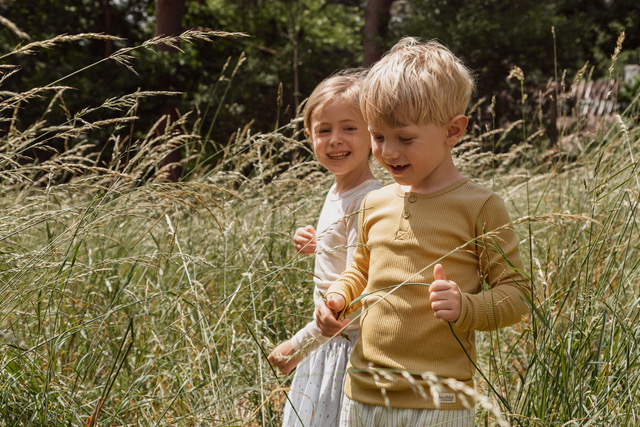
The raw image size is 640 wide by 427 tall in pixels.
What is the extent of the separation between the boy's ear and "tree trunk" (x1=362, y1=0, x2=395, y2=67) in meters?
11.6

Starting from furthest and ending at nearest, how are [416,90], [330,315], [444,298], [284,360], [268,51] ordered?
1. [268,51]
2. [284,360]
3. [330,315]
4. [416,90]
5. [444,298]

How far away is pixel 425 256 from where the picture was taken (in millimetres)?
1462

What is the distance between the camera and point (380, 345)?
1.47 m

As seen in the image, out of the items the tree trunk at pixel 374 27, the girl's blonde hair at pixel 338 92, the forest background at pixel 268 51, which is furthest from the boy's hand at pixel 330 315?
the tree trunk at pixel 374 27

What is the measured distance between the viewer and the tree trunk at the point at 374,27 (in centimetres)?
1284

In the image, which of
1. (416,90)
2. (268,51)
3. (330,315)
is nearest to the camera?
(416,90)

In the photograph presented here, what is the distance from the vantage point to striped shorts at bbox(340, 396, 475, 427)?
54.7 inches

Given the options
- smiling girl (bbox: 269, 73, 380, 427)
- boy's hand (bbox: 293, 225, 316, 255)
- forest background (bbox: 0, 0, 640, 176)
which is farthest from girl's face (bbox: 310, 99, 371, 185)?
forest background (bbox: 0, 0, 640, 176)

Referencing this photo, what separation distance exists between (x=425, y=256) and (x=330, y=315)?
294 mm

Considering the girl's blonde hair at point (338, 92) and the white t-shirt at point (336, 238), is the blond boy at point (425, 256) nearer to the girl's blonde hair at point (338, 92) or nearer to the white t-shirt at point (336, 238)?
the white t-shirt at point (336, 238)

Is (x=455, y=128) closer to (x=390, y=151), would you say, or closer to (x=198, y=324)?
(x=390, y=151)

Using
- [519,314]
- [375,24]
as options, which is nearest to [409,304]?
[519,314]

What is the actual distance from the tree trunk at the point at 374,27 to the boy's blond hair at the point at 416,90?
1159 centimetres

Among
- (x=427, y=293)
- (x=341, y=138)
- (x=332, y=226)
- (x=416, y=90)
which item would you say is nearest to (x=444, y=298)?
(x=427, y=293)
